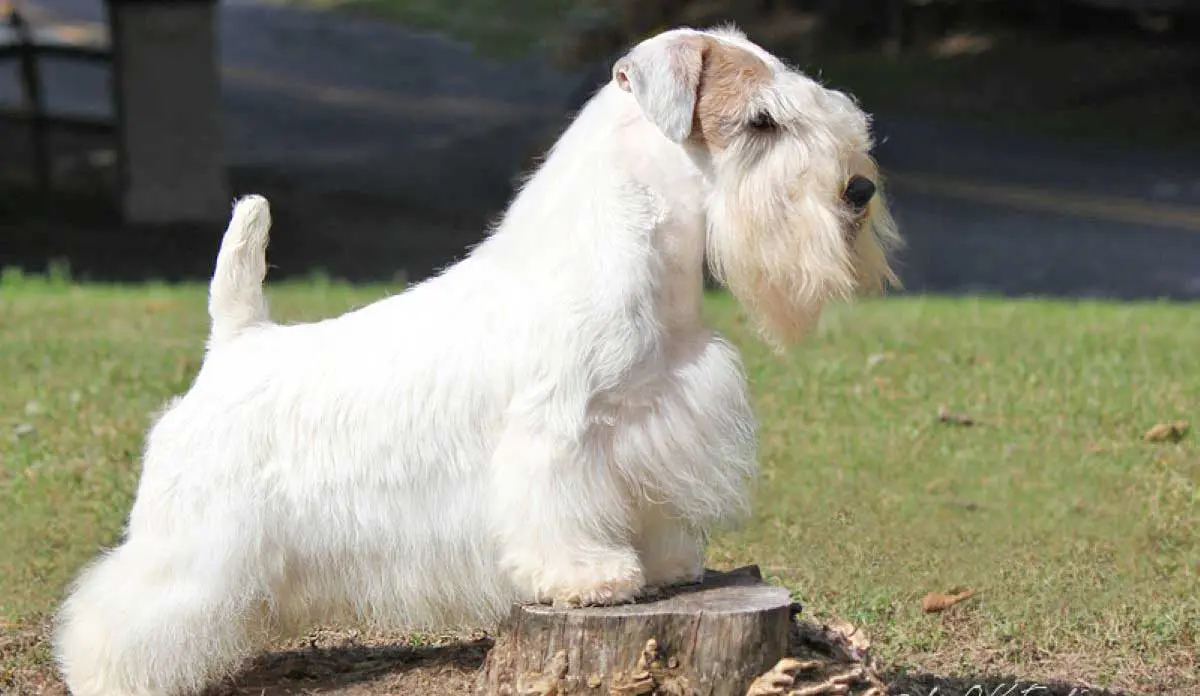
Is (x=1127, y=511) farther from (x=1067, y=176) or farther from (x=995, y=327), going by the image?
(x=1067, y=176)

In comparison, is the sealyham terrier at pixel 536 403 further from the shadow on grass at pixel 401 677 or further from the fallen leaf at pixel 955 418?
the fallen leaf at pixel 955 418

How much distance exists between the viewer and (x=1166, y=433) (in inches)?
328

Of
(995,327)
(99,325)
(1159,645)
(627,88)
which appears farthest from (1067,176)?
(627,88)

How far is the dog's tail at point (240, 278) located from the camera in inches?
199

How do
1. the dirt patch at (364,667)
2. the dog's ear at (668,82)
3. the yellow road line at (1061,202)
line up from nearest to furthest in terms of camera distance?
the dog's ear at (668,82)
the dirt patch at (364,667)
the yellow road line at (1061,202)

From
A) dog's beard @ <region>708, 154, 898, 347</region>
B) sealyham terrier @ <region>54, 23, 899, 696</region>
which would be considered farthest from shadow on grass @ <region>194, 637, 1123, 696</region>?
dog's beard @ <region>708, 154, 898, 347</region>

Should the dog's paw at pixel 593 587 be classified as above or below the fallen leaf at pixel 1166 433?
above

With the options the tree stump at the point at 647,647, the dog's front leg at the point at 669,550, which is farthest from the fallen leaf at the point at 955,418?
the tree stump at the point at 647,647

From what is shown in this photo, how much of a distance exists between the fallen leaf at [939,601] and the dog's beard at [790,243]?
89.7 inches

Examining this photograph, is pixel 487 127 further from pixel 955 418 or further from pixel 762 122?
pixel 762 122

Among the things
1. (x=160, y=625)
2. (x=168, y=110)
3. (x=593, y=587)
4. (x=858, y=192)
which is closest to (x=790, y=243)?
(x=858, y=192)

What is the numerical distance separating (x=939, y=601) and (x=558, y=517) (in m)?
2.64

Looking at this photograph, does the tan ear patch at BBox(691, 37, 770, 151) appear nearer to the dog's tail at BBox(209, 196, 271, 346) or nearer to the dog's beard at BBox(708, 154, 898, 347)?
the dog's beard at BBox(708, 154, 898, 347)

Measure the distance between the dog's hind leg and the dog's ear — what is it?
180 centimetres
